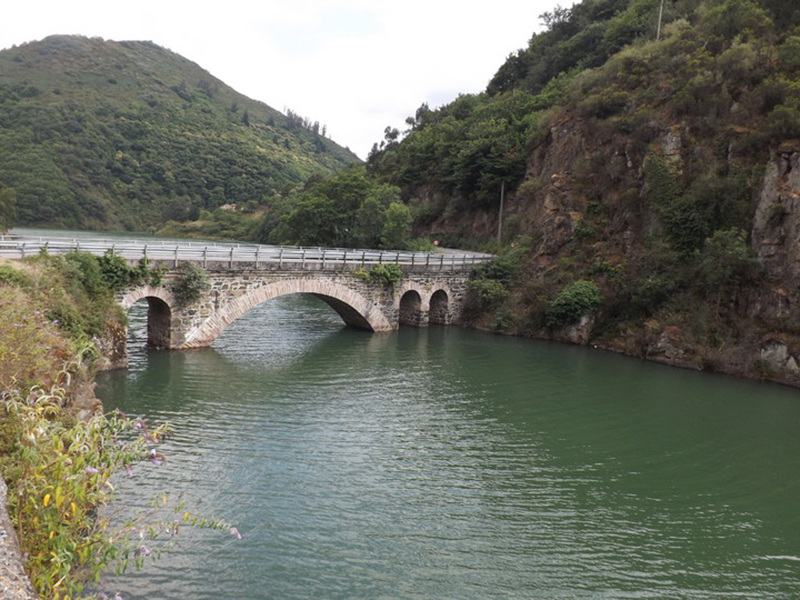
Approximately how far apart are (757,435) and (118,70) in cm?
22413

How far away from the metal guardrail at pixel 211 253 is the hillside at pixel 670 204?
7.28 meters

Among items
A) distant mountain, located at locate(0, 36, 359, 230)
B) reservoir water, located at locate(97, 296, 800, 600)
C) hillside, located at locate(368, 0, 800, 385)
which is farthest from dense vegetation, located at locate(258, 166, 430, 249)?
distant mountain, located at locate(0, 36, 359, 230)

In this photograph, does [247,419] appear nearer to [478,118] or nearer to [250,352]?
[250,352]

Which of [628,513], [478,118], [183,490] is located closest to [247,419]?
[183,490]

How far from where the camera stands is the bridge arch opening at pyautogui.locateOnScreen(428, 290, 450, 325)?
39.5 metres

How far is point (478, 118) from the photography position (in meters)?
59.0

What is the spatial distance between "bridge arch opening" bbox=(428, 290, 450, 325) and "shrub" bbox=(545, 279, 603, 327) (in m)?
7.22

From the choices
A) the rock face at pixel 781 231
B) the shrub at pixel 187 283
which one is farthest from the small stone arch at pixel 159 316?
the rock face at pixel 781 231

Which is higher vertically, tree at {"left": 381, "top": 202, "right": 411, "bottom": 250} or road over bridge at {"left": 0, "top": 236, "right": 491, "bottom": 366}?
tree at {"left": 381, "top": 202, "right": 411, "bottom": 250}

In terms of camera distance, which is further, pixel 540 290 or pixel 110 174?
pixel 110 174

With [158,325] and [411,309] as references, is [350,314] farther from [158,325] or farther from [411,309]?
[158,325]

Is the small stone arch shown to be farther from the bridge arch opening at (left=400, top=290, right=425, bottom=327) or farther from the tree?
the tree

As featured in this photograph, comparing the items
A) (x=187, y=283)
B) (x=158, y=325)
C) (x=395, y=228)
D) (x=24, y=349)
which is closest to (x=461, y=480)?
(x=24, y=349)

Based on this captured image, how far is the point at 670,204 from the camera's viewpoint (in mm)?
33031
